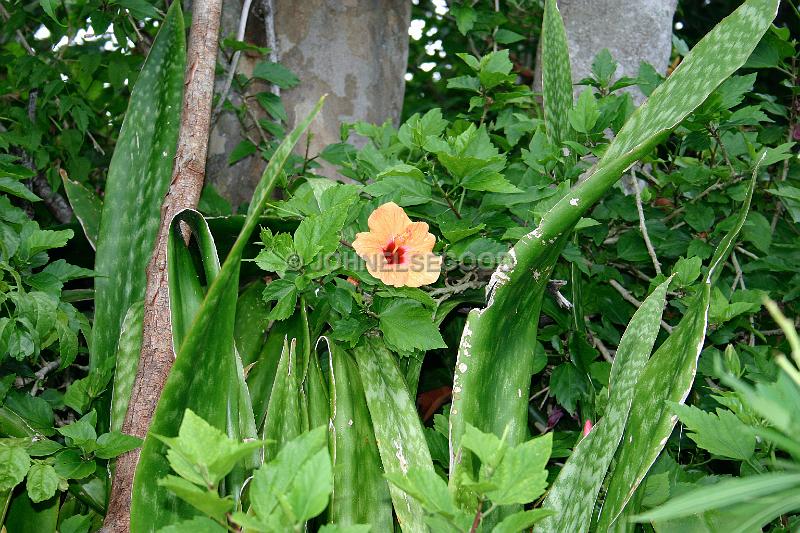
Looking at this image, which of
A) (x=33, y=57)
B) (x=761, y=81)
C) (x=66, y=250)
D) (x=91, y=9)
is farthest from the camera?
(x=761, y=81)

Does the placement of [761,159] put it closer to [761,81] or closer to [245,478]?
[245,478]

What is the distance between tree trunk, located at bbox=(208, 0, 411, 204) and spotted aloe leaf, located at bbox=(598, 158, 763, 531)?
1.04 m

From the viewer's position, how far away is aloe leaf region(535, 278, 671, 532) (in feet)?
2.87

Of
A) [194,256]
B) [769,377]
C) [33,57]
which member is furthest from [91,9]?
[769,377]

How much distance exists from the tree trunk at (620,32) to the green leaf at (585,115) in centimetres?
55

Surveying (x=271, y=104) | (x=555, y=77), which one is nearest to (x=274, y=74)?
(x=271, y=104)

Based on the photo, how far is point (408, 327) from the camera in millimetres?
950

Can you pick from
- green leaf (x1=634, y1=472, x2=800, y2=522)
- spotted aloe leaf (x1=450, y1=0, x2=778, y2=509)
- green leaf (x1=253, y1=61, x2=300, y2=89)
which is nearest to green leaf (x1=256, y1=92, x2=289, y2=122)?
green leaf (x1=253, y1=61, x2=300, y2=89)

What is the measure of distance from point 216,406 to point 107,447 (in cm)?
18

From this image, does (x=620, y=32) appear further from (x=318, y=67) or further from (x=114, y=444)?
(x=114, y=444)

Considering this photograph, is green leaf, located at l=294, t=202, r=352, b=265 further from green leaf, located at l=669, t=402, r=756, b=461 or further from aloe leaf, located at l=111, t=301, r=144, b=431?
green leaf, located at l=669, t=402, r=756, b=461

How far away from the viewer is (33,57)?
172 centimetres

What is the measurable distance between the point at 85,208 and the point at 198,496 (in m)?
0.88

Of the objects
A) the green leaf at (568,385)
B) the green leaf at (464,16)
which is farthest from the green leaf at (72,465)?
the green leaf at (464,16)
